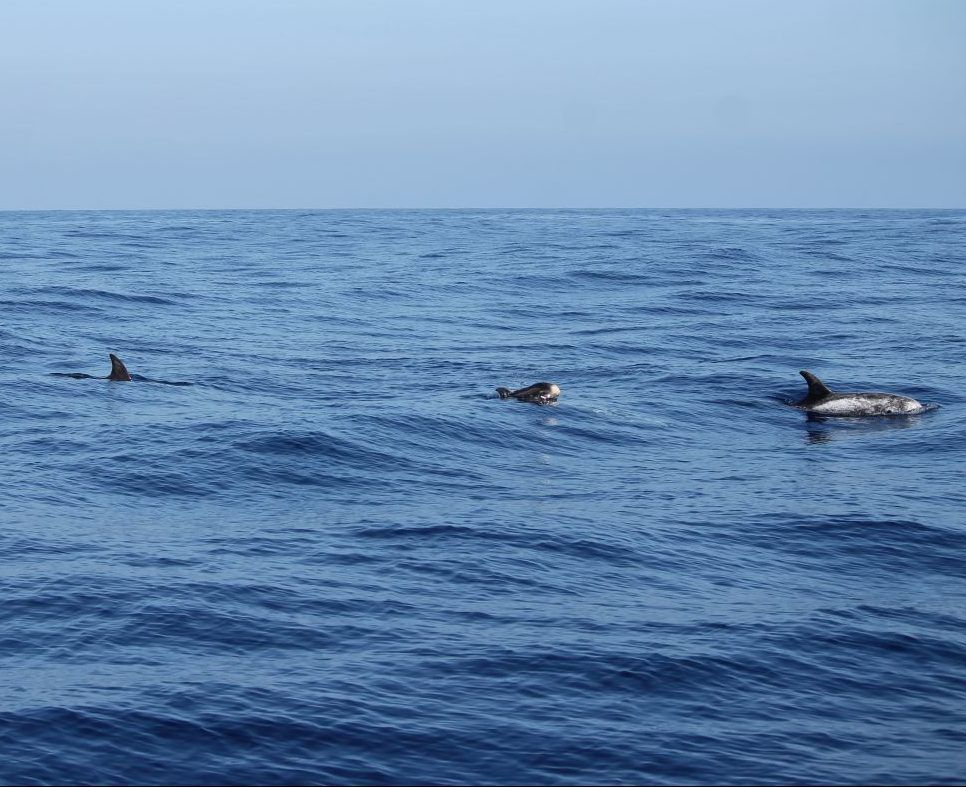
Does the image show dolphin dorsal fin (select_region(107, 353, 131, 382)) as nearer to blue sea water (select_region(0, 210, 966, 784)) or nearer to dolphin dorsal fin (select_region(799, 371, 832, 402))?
blue sea water (select_region(0, 210, 966, 784))

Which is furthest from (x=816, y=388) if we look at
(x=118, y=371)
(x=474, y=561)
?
(x=118, y=371)

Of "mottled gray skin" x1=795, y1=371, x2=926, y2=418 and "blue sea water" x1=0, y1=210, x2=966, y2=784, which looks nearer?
"blue sea water" x1=0, y1=210, x2=966, y2=784

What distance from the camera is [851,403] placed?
2842cm

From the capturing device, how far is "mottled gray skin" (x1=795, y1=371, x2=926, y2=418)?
28.3m

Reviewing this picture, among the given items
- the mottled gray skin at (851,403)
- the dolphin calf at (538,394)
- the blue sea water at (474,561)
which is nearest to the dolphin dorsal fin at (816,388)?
the mottled gray skin at (851,403)

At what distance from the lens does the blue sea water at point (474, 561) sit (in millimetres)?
11383

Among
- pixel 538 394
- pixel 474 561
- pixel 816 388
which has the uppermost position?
pixel 816 388

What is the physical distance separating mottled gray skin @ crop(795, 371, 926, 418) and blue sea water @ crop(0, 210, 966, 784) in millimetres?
715

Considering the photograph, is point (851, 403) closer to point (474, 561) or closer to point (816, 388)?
point (816, 388)

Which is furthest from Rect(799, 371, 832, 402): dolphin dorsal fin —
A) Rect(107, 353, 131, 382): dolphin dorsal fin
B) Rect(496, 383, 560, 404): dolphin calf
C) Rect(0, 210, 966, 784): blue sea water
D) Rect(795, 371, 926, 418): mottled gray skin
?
Rect(107, 353, 131, 382): dolphin dorsal fin

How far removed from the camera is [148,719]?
11633mm

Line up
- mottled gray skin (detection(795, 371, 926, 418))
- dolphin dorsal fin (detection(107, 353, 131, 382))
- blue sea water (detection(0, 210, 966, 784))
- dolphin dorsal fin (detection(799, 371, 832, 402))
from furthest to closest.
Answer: dolphin dorsal fin (detection(107, 353, 131, 382)) → dolphin dorsal fin (detection(799, 371, 832, 402)) → mottled gray skin (detection(795, 371, 926, 418)) → blue sea water (detection(0, 210, 966, 784))

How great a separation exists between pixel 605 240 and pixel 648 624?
257ft

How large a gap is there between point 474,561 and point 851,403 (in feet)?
47.5
